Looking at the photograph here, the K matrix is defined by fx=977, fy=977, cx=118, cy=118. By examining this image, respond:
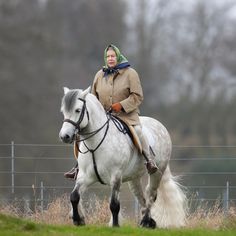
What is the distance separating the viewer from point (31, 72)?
4438 cm

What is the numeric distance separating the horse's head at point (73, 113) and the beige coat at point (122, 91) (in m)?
1.06

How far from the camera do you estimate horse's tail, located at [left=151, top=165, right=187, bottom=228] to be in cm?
1523

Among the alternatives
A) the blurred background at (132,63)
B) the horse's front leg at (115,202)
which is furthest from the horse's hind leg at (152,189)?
the blurred background at (132,63)

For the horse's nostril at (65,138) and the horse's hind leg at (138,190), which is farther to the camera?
the horse's hind leg at (138,190)

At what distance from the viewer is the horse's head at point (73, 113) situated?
41.3 ft

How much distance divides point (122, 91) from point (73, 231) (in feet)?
8.73

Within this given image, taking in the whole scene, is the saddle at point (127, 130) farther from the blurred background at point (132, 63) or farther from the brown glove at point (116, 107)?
the blurred background at point (132, 63)

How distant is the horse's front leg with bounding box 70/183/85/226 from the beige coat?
4.82 ft

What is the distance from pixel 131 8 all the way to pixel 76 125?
48154 mm

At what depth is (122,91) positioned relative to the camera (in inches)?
556

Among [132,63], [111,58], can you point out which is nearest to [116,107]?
[111,58]

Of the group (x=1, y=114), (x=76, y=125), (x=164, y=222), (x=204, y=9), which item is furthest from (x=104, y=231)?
(x=204, y=9)

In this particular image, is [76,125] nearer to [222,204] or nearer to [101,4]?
[222,204]

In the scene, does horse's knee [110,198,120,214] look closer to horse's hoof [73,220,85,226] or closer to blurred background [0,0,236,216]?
horse's hoof [73,220,85,226]
